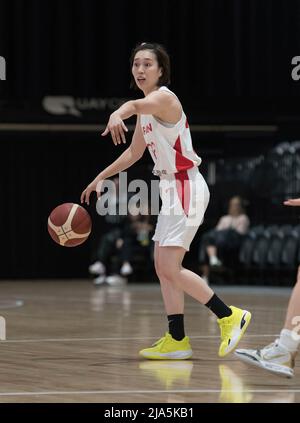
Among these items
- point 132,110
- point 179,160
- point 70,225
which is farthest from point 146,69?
point 70,225

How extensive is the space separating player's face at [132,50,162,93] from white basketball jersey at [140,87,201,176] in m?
0.14

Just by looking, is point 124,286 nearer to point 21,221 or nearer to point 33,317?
point 21,221

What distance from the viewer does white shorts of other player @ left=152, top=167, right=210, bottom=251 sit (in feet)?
21.9

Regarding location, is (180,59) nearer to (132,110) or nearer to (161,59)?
(161,59)

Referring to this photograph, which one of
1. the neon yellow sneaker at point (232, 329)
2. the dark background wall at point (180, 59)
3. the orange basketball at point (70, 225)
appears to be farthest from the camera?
the dark background wall at point (180, 59)

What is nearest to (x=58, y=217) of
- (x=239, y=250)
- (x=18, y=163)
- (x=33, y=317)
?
(x=33, y=317)

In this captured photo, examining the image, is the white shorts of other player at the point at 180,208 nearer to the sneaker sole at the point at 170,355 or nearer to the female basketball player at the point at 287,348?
the sneaker sole at the point at 170,355

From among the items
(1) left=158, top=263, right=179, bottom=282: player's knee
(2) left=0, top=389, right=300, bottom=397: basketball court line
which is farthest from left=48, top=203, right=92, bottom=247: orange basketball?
(2) left=0, top=389, right=300, bottom=397: basketball court line

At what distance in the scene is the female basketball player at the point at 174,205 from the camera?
21.9 feet

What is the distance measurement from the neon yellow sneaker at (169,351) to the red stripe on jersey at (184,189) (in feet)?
2.82

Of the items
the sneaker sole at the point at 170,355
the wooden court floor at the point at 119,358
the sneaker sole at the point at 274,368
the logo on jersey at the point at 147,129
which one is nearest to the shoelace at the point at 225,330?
the wooden court floor at the point at 119,358

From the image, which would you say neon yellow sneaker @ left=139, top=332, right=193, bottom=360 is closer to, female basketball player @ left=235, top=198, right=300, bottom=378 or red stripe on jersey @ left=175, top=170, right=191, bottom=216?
red stripe on jersey @ left=175, top=170, right=191, bottom=216

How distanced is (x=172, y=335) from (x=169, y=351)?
0.11m

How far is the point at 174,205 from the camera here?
22.0ft
